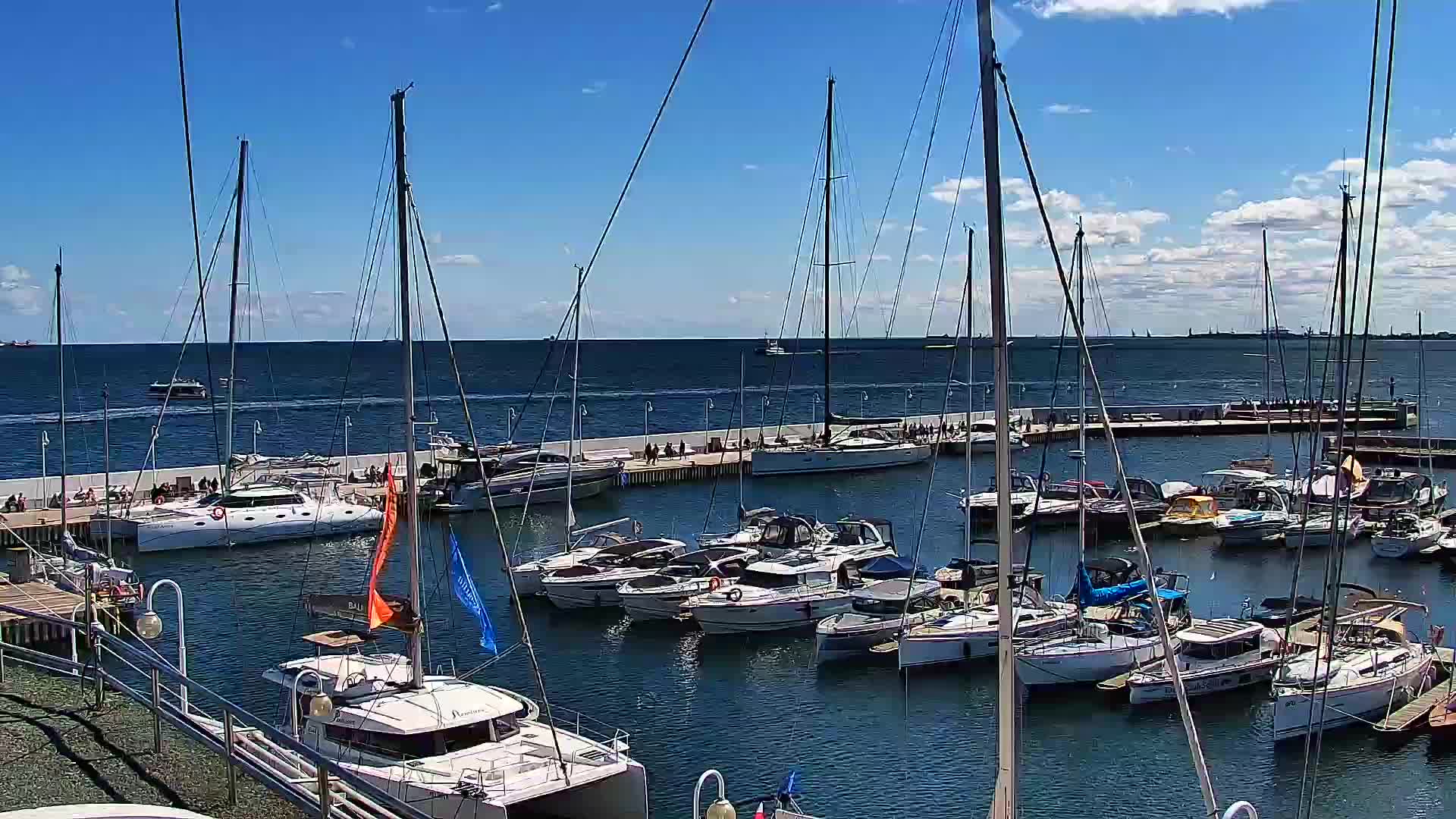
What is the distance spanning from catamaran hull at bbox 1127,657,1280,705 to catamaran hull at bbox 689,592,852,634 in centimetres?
1006

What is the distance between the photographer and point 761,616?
37.9m

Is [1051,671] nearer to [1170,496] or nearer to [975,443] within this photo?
[1170,496]

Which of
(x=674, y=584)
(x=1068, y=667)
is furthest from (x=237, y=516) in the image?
(x=1068, y=667)

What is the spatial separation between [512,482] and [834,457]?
20.6 m

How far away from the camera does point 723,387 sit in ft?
596

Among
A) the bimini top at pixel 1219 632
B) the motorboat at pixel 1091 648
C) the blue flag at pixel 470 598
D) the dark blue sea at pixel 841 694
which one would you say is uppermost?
the blue flag at pixel 470 598

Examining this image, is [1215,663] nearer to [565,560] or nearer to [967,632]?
[967,632]

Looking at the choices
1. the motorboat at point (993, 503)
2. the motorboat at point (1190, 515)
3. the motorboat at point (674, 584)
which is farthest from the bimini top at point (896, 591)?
the motorboat at point (1190, 515)

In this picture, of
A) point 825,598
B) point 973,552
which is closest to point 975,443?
point 973,552

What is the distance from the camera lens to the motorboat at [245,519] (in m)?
50.5

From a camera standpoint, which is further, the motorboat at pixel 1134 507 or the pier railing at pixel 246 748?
the motorboat at pixel 1134 507

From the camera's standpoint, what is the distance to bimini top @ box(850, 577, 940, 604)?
1433 inches

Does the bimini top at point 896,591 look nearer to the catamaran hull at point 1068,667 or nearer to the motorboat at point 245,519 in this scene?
the catamaran hull at point 1068,667

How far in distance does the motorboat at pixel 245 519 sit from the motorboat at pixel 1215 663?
30.5m
